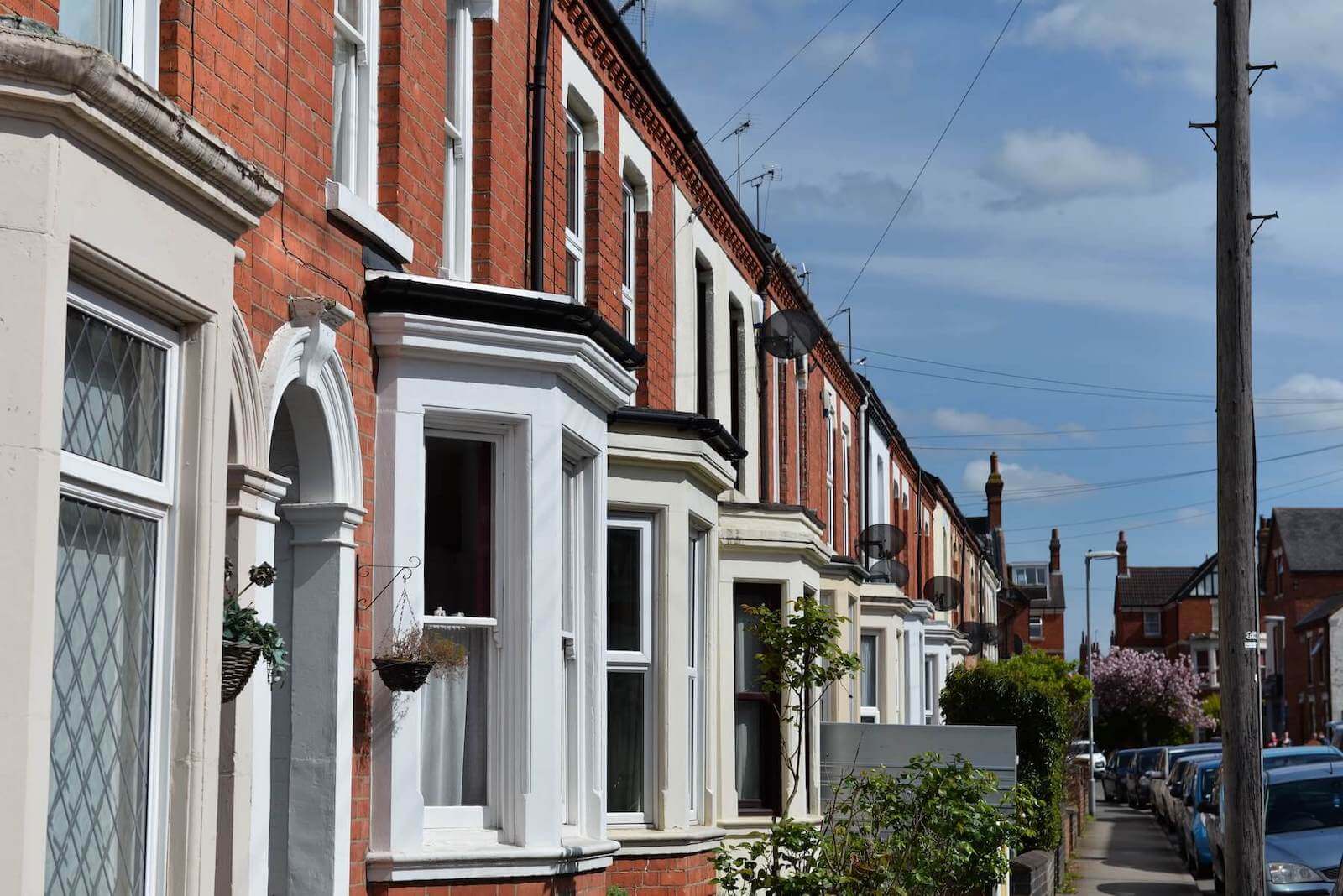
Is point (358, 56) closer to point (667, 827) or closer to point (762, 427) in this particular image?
point (667, 827)

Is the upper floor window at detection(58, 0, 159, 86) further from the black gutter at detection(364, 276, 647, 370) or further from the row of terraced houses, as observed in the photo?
the black gutter at detection(364, 276, 647, 370)

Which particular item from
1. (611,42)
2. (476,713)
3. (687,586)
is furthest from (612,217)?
(476,713)

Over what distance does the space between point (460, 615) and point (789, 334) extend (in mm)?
10598

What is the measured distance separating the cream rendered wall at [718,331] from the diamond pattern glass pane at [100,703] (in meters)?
11.1

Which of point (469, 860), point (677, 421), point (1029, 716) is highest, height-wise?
point (677, 421)

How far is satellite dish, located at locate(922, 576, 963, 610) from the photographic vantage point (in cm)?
3241

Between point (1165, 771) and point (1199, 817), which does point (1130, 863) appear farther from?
point (1165, 771)

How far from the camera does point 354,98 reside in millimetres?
9008

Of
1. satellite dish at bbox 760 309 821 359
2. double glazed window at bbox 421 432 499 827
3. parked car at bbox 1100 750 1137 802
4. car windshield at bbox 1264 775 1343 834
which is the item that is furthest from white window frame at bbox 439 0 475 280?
parked car at bbox 1100 750 1137 802

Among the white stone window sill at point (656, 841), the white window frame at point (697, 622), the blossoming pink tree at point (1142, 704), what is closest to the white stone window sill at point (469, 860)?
the white stone window sill at point (656, 841)

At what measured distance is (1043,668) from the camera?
2780 centimetres

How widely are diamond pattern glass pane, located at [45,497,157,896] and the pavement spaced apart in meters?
18.3

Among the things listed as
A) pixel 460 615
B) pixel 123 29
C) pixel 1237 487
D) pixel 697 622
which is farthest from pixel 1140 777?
pixel 123 29

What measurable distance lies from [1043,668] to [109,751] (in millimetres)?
24232
